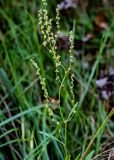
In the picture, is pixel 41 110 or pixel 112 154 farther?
pixel 41 110

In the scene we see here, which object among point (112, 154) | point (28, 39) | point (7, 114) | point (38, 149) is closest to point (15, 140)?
point (38, 149)

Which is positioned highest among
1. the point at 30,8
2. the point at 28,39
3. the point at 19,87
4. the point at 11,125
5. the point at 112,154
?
the point at 30,8

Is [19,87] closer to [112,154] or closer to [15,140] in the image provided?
[15,140]

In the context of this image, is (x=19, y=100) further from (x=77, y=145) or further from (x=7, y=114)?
(x=77, y=145)

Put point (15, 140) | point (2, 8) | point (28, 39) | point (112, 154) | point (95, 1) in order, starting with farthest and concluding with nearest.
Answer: point (95, 1) < point (2, 8) < point (28, 39) < point (15, 140) < point (112, 154)

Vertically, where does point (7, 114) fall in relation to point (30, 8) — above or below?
below

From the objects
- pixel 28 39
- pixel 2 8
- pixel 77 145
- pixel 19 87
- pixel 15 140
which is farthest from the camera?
pixel 2 8
